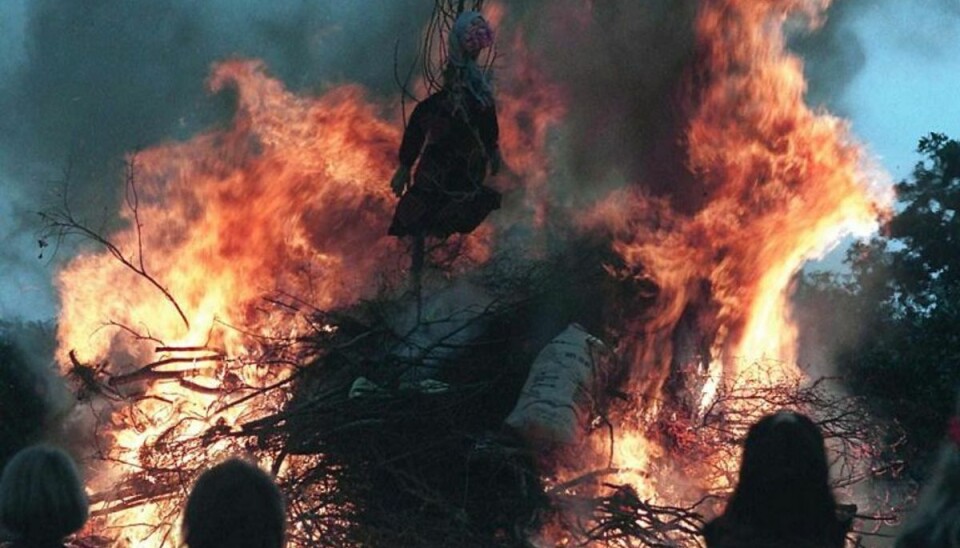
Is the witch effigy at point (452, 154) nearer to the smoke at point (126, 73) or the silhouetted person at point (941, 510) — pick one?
the smoke at point (126, 73)

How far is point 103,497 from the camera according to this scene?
7.24 metres

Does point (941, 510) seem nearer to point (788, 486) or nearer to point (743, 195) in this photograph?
point (788, 486)

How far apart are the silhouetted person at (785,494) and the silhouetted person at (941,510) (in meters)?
0.25

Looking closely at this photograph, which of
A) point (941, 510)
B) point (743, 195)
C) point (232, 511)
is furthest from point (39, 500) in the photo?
point (743, 195)

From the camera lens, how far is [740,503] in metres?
3.10

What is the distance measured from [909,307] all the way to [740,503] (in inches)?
467

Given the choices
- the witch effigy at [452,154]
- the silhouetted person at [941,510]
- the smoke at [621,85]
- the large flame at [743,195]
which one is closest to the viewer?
the silhouetted person at [941,510]

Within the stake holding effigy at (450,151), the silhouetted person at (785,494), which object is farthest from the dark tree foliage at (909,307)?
the silhouetted person at (785,494)

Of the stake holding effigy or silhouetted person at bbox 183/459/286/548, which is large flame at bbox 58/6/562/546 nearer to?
the stake holding effigy

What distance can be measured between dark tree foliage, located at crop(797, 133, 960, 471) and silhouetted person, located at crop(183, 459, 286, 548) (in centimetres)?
856

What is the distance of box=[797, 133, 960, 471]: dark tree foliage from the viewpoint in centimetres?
1209

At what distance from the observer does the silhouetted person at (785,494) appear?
9.91ft

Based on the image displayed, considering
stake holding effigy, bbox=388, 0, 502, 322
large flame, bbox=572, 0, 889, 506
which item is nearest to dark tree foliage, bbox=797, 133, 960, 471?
large flame, bbox=572, 0, 889, 506

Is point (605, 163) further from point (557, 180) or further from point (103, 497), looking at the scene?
point (103, 497)
